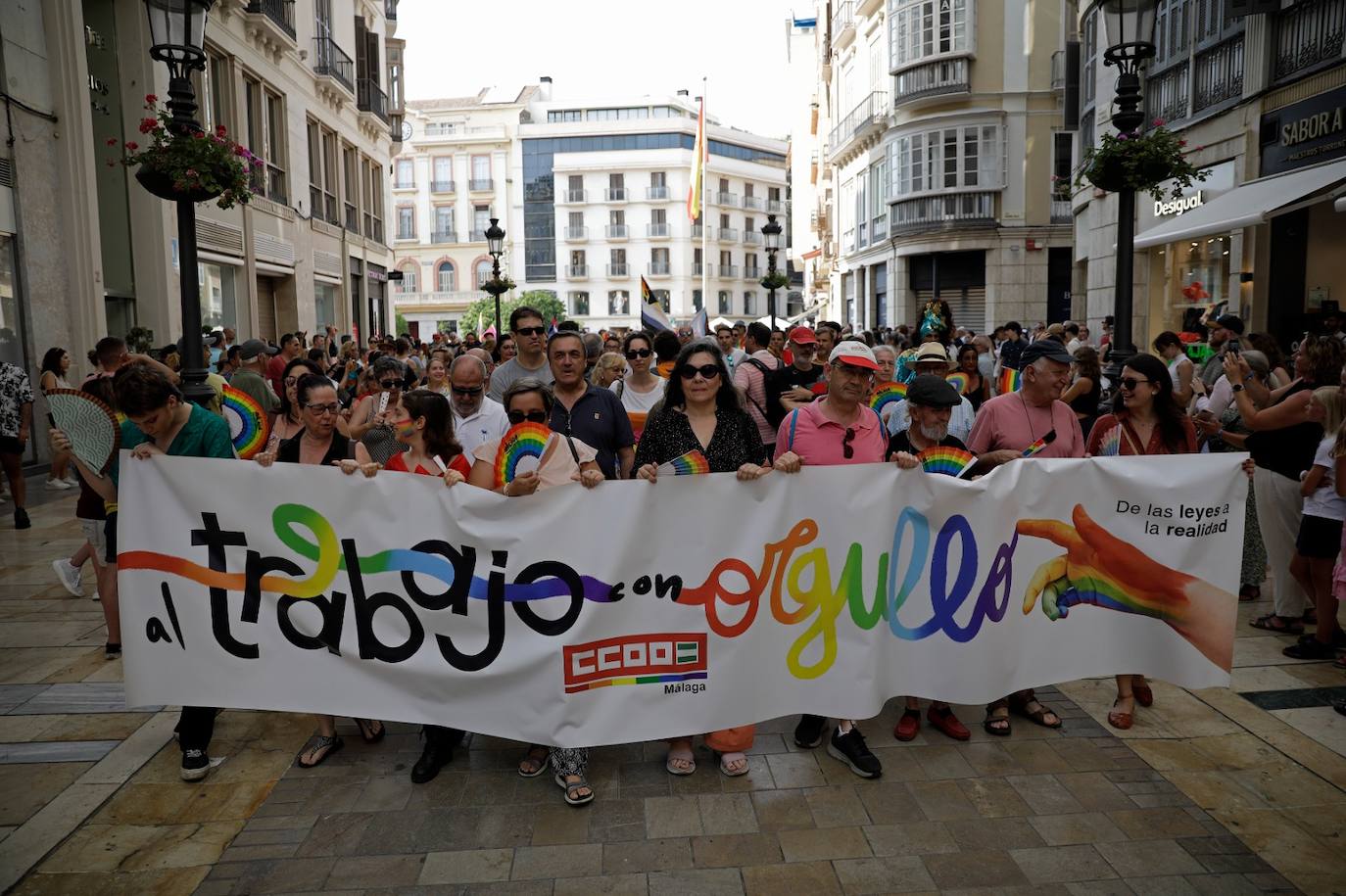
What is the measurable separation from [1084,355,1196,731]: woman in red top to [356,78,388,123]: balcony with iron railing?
96.4 ft

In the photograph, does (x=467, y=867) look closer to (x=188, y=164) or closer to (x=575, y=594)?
(x=575, y=594)

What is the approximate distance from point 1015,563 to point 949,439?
26.4 inches

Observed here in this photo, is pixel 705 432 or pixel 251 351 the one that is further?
A: pixel 251 351

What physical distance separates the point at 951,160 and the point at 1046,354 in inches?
1083

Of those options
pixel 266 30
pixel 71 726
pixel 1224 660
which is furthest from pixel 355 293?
pixel 1224 660

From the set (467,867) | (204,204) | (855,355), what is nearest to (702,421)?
(855,355)

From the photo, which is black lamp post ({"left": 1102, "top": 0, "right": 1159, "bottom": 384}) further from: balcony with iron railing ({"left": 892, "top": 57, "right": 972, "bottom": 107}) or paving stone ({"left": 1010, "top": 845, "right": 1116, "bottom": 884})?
balcony with iron railing ({"left": 892, "top": 57, "right": 972, "bottom": 107})

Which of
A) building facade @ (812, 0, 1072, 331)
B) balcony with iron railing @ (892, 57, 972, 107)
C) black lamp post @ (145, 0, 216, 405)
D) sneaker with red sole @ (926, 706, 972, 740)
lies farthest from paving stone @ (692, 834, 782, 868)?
balcony with iron railing @ (892, 57, 972, 107)

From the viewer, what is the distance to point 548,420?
5.43 metres

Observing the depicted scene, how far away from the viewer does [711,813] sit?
13.6 ft

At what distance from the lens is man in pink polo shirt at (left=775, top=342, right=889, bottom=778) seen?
4.62 metres

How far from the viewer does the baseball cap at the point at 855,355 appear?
15.0 ft

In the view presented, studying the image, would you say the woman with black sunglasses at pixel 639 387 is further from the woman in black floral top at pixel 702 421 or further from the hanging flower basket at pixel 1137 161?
the hanging flower basket at pixel 1137 161

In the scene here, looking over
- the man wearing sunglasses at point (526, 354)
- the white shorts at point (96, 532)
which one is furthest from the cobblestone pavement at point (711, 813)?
the man wearing sunglasses at point (526, 354)
